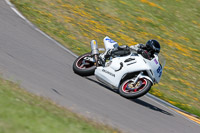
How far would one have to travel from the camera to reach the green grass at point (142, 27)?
13.4 m

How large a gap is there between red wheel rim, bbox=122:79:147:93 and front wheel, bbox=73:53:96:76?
1002 mm

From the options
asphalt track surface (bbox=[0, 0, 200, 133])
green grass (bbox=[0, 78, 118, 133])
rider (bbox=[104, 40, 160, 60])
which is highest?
rider (bbox=[104, 40, 160, 60])

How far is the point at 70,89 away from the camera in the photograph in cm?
834

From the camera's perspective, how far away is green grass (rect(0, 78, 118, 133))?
489 centimetres

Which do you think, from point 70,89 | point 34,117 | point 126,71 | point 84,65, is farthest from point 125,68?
point 34,117

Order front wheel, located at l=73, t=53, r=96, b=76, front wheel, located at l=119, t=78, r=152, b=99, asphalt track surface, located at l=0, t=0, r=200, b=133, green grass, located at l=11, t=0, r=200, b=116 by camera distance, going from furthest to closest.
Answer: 1. green grass, located at l=11, t=0, r=200, b=116
2. front wheel, located at l=73, t=53, r=96, b=76
3. front wheel, located at l=119, t=78, r=152, b=99
4. asphalt track surface, located at l=0, t=0, r=200, b=133

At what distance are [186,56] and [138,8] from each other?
4.89 meters

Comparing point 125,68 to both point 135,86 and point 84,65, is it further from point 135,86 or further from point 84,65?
point 84,65

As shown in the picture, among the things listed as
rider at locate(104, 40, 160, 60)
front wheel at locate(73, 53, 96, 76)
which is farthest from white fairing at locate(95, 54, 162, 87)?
front wheel at locate(73, 53, 96, 76)

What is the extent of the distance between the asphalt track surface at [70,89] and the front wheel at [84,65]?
0.52 feet

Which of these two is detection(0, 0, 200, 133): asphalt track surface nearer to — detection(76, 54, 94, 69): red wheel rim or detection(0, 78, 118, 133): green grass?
detection(76, 54, 94, 69): red wheel rim

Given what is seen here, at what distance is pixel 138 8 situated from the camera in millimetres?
20719

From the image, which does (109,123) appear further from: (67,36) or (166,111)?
(67,36)

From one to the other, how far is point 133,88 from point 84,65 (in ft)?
5.57
